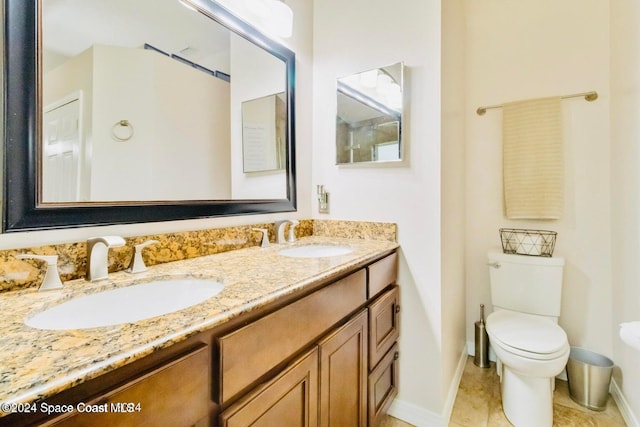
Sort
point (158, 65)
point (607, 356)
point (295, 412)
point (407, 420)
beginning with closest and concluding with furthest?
1. point (295, 412)
2. point (158, 65)
3. point (407, 420)
4. point (607, 356)

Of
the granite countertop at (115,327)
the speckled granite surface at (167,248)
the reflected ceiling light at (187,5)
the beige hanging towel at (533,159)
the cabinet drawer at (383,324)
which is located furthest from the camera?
the beige hanging towel at (533,159)

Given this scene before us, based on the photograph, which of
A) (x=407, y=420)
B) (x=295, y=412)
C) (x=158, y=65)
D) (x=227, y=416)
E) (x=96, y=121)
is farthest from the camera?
(x=407, y=420)

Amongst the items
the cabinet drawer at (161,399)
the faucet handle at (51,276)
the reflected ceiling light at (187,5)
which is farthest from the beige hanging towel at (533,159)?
the faucet handle at (51,276)

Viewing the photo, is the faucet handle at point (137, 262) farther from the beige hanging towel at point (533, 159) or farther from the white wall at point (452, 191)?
the beige hanging towel at point (533, 159)

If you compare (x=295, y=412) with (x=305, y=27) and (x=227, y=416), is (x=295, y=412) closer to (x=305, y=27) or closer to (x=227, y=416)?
(x=227, y=416)

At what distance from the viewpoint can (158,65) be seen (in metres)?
1.09

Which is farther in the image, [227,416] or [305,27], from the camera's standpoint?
[305,27]

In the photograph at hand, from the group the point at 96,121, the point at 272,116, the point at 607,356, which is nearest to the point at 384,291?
the point at 272,116

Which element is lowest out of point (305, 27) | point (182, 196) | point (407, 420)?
point (407, 420)

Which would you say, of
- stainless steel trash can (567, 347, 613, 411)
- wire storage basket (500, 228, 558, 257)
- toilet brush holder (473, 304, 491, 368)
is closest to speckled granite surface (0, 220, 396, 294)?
wire storage basket (500, 228, 558, 257)

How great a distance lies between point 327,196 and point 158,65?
1037mm

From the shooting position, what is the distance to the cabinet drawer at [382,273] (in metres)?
1.25

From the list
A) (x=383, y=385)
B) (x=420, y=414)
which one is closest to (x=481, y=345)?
(x=420, y=414)

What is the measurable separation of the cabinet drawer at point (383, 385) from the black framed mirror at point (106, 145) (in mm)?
918
